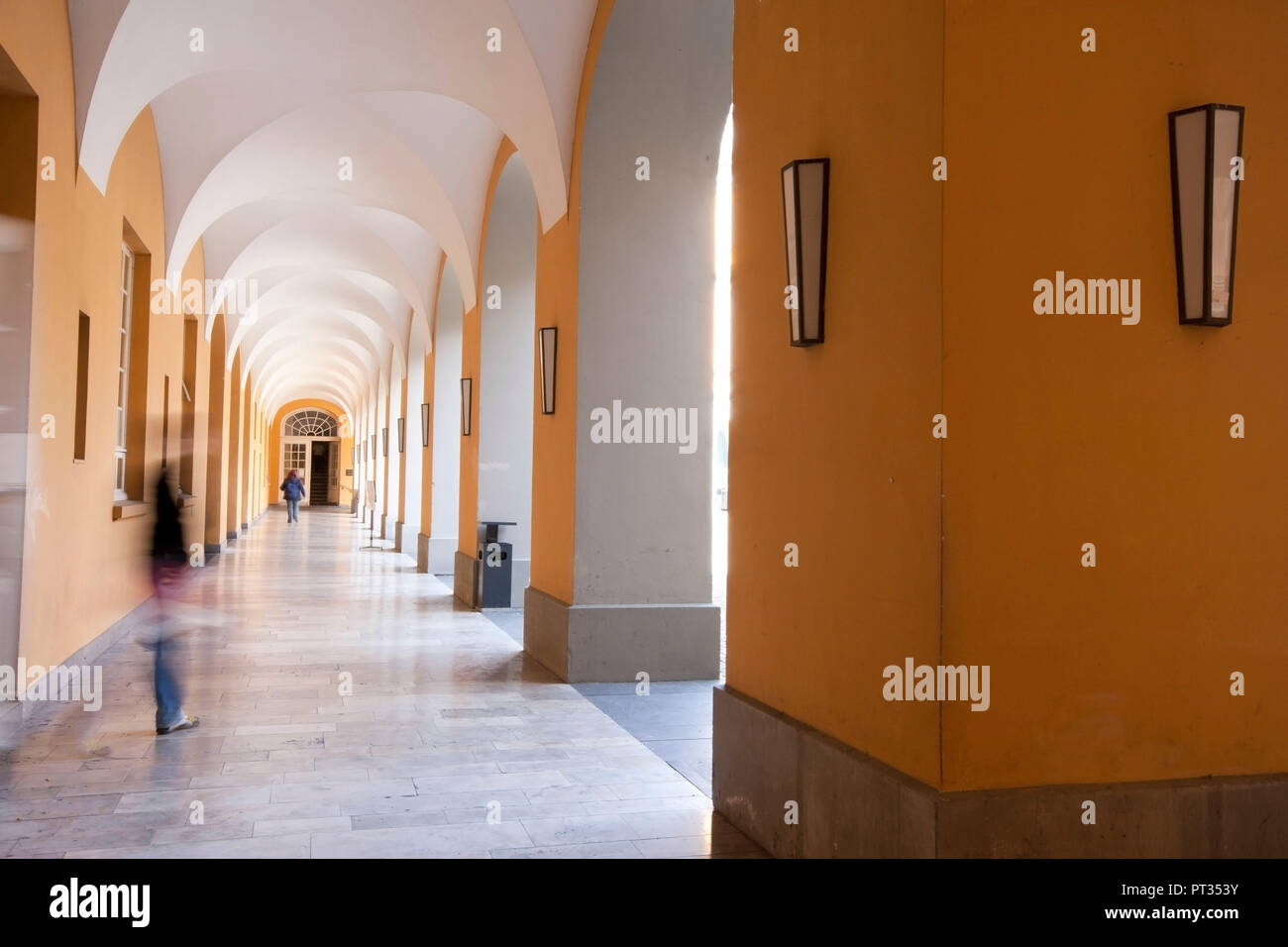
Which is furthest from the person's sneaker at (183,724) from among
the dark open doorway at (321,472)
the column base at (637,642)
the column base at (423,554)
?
the dark open doorway at (321,472)

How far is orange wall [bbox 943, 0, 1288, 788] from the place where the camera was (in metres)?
2.67

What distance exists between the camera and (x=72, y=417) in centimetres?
621

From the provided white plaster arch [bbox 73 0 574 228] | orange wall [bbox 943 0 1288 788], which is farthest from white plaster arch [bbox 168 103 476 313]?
orange wall [bbox 943 0 1288 788]

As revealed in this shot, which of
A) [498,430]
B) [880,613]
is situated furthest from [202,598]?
[880,613]

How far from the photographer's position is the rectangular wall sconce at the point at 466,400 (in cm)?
1075

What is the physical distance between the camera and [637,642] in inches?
258

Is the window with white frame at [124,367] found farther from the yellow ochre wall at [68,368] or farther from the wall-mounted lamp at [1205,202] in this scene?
the wall-mounted lamp at [1205,202]

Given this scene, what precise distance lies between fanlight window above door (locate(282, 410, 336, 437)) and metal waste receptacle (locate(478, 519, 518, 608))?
1362 inches

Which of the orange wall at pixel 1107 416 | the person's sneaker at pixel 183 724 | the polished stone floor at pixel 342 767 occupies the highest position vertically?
the orange wall at pixel 1107 416

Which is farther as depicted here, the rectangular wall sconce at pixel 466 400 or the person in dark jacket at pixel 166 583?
the rectangular wall sconce at pixel 466 400

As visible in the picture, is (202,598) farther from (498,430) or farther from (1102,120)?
(1102,120)

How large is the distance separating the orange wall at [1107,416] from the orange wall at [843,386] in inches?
4.4
